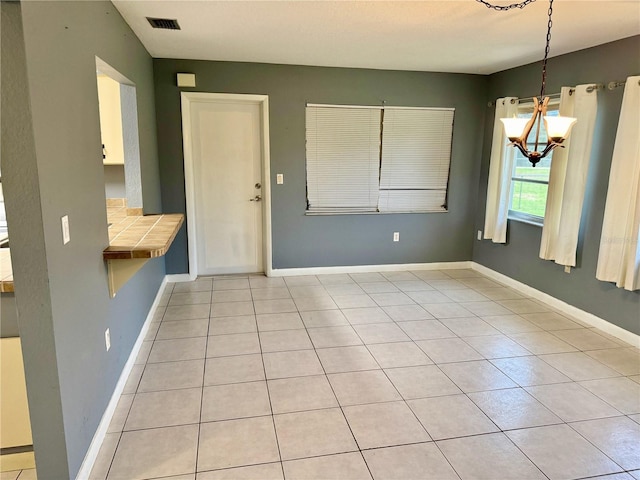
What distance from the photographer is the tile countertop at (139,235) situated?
230 centimetres

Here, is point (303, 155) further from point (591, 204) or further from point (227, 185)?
point (591, 204)

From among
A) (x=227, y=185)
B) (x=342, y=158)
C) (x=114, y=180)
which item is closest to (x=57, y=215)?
(x=114, y=180)

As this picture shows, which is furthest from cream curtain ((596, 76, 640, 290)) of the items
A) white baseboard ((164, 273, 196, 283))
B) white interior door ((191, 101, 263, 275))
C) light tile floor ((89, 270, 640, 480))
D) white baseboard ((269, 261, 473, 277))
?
white baseboard ((164, 273, 196, 283))

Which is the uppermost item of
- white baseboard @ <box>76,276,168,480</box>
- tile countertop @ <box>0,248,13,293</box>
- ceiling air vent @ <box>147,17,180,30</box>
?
ceiling air vent @ <box>147,17,180,30</box>

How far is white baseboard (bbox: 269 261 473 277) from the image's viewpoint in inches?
199

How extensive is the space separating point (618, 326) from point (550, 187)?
131cm

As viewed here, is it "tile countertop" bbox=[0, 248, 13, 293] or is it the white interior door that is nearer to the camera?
"tile countertop" bbox=[0, 248, 13, 293]

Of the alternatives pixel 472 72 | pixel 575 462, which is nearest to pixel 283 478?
pixel 575 462

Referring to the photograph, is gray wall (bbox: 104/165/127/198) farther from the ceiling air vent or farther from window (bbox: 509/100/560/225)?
window (bbox: 509/100/560/225)

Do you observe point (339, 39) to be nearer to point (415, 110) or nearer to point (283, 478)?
point (415, 110)

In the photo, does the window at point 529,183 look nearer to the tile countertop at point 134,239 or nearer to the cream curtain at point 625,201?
the cream curtain at point 625,201

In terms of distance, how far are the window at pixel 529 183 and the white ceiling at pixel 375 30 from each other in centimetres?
65

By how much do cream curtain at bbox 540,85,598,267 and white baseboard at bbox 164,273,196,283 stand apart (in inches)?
145

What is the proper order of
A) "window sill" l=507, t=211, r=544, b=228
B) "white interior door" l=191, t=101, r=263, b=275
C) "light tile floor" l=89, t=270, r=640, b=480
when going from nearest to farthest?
"light tile floor" l=89, t=270, r=640, b=480
"window sill" l=507, t=211, r=544, b=228
"white interior door" l=191, t=101, r=263, b=275
